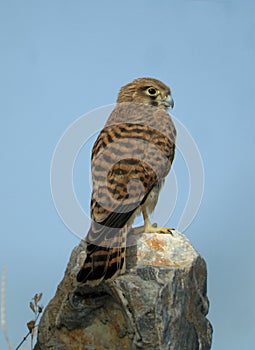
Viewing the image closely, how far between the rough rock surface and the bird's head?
1.44 meters

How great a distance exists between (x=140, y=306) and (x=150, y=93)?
2255 mm

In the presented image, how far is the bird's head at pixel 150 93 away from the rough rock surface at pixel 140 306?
4.74 feet

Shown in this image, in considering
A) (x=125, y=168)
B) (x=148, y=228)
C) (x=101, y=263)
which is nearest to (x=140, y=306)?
(x=101, y=263)

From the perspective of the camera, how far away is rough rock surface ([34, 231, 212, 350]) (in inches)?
172

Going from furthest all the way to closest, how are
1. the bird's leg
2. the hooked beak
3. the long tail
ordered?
1. the hooked beak
2. the bird's leg
3. the long tail

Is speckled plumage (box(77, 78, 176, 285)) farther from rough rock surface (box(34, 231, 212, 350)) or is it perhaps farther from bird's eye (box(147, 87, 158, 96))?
rough rock surface (box(34, 231, 212, 350))

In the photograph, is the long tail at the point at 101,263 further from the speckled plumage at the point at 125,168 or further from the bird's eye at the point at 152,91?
the bird's eye at the point at 152,91

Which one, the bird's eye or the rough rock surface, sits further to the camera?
the bird's eye

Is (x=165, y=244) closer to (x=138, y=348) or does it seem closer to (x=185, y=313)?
(x=185, y=313)

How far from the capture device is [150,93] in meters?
5.74

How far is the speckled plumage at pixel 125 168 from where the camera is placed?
4.37 metres

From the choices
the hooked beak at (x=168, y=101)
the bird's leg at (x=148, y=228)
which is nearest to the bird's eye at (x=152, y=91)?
the hooked beak at (x=168, y=101)

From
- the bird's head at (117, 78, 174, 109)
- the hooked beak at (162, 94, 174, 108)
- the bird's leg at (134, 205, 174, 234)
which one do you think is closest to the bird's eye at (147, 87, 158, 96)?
the bird's head at (117, 78, 174, 109)

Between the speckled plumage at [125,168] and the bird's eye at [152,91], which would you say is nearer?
the speckled plumage at [125,168]
